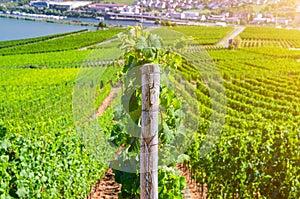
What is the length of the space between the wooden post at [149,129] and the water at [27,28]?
8909 centimetres

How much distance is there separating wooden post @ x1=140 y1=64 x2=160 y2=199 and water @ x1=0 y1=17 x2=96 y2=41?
89.1 meters

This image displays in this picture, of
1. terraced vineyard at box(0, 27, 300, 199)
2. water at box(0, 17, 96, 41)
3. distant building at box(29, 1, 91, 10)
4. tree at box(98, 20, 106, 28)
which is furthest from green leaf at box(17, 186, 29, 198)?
distant building at box(29, 1, 91, 10)

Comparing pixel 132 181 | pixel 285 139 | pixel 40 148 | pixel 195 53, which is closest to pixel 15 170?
pixel 40 148

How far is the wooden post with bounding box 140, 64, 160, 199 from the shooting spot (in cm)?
273

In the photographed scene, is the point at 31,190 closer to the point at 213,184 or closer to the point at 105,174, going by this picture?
the point at 213,184

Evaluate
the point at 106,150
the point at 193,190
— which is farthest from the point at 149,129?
the point at 193,190

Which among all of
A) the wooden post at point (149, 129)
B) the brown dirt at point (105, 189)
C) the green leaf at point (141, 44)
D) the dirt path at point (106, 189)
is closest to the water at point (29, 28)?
the dirt path at point (106, 189)

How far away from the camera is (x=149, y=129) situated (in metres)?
2.77

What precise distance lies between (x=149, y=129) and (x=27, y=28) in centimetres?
10822

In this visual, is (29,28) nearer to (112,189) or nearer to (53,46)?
(53,46)

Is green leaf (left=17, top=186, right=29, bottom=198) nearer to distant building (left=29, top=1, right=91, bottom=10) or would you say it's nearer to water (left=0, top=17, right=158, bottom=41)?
water (left=0, top=17, right=158, bottom=41)

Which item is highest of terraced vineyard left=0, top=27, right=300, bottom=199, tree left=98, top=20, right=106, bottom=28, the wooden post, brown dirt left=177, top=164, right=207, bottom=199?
the wooden post

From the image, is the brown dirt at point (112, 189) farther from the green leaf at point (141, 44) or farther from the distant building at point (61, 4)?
the distant building at point (61, 4)

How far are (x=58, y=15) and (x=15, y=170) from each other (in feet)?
390
